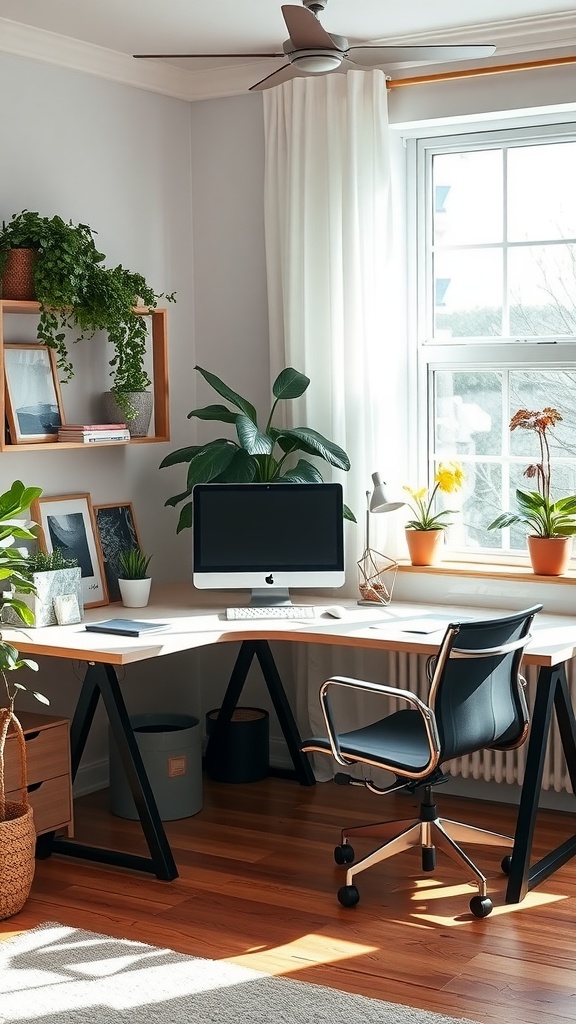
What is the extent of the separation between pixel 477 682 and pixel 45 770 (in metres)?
1.40

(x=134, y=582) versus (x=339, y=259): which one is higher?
(x=339, y=259)

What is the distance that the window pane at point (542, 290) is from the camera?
430cm

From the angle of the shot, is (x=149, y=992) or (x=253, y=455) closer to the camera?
(x=149, y=992)

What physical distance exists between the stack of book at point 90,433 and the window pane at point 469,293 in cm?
127

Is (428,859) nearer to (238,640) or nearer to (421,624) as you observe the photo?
(421,624)

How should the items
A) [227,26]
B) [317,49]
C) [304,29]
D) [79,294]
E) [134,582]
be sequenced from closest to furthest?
1. [304,29]
2. [317,49]
3. [79,294]
4. [227,26]
5. [134,582]

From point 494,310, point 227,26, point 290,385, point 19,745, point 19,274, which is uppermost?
point 227,26

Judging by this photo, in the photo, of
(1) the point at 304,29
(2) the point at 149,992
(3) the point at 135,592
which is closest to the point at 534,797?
(2) the point at 149,992

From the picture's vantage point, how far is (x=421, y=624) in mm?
3902

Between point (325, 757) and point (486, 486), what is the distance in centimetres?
119

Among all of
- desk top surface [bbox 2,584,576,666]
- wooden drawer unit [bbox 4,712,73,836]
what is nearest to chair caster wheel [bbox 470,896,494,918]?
desk top surface [bbox 2,584,576,666]

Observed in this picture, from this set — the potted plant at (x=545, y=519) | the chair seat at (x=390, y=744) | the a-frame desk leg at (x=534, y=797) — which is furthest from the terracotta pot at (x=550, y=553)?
the chair seat at (x=390, y=744)

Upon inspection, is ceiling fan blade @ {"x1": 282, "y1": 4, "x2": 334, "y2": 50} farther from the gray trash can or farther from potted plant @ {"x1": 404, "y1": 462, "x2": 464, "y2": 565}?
the gray trash can

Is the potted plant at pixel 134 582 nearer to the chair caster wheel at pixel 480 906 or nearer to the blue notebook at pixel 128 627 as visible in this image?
the blue notebook at pixel 128 627
